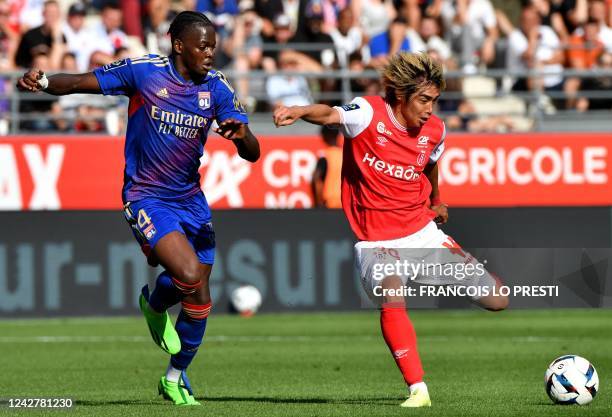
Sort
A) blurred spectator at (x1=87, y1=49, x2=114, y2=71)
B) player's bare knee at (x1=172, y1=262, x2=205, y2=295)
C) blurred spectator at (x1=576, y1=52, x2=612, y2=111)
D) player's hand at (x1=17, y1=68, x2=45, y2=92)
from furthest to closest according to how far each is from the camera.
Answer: blurred spectator at (x1=576, y1=52, x2=612, y2=111)
blurred spectator at (x1=87, y1=49, x2=114, y2=71)
player's bare knee at (x1=172, y1=262, x2=205, y2=295)
player's hand at (x1=17, y1=68, x2=45, y2=92)

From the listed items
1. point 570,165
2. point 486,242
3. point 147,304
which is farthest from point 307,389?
point 570,165

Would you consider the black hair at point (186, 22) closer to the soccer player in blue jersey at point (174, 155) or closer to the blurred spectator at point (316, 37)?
the soccer player in blue jersey at point (174, 155)

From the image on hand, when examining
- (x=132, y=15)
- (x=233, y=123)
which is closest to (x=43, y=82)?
(x=233, y=123)

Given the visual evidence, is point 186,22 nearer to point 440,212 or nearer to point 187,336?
point 187,336

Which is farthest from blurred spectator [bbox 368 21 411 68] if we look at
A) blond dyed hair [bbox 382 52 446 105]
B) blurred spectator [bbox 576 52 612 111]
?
blond dyed hair [bbox 382 52 446 105]

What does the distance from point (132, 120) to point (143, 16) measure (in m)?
13.7

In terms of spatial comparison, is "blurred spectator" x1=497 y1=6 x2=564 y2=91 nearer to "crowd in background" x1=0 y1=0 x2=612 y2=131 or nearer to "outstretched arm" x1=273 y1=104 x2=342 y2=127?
"crowd in background" x1=0 y1=0 x2=612 y2=131

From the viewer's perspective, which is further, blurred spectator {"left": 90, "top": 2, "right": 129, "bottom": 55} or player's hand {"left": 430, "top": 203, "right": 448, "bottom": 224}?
blurred spectator {"left": 90, "top": 2, "right": 129, "bottom": 55}

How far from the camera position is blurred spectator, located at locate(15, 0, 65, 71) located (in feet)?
68.8

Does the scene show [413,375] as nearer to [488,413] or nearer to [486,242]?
[488,413]

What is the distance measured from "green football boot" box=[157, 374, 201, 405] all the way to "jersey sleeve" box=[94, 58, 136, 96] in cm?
210

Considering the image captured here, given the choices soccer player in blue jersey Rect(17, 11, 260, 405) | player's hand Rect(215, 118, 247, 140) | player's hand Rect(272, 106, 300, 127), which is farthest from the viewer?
soccer player in blue jersey Rect(17, 11, 260, 405)

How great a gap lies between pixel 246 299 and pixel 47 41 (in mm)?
6062

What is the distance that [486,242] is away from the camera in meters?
18.0
